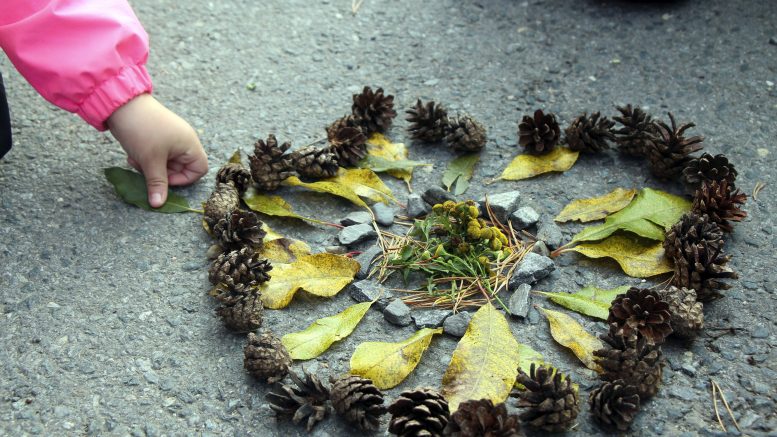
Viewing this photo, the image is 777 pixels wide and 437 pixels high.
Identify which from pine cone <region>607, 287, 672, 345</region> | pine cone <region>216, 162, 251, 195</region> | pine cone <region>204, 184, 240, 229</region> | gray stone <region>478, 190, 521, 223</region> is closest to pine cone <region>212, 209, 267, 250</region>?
pine cone <region>204, 184, 240, 229</region>

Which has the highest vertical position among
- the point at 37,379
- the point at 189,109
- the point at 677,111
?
the point at 677,111

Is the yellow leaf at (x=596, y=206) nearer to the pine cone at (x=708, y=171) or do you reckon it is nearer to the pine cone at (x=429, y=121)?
the pine cone at (x=708, y=171)

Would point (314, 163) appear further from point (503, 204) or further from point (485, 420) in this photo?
point (485, 420)

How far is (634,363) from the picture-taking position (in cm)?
118

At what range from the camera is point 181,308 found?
1.41 m

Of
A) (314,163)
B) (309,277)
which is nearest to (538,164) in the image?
(314,163)

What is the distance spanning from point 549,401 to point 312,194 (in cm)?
75

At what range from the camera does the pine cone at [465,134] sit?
174 cm

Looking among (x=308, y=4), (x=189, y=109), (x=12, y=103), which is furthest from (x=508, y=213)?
(x=12, y=103)

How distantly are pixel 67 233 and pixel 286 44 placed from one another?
0.88m

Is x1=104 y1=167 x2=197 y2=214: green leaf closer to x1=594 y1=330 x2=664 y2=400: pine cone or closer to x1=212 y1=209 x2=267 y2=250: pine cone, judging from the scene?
x1=212 y1=209 x2=267 y2=250: pine cone

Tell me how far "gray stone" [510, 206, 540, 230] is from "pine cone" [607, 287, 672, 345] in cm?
33

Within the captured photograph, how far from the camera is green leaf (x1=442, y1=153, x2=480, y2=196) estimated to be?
1677 millimetres

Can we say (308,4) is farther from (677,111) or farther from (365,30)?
(677,111)
